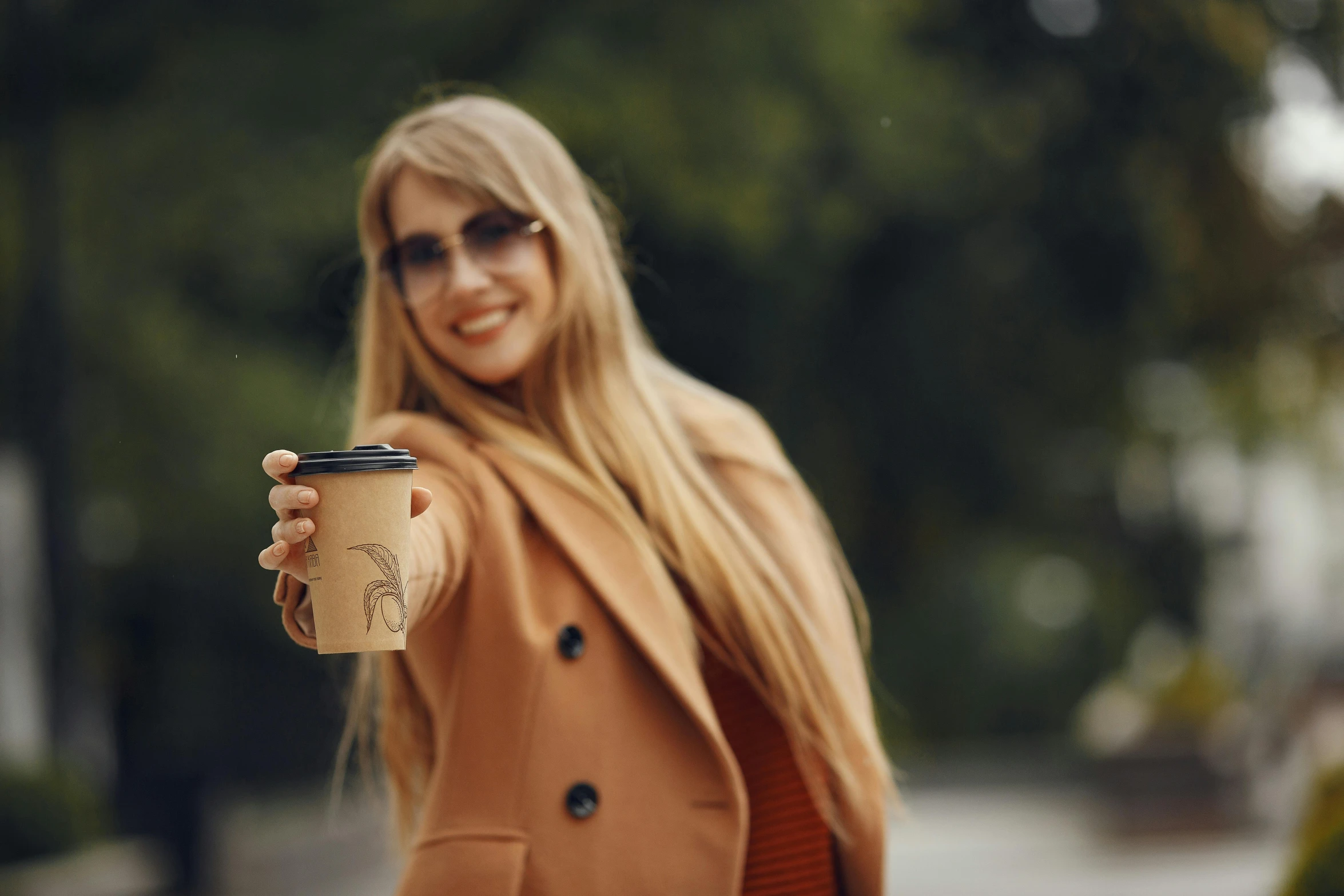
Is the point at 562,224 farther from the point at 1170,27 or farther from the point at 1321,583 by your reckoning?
the point at 1321,583

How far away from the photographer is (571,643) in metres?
2.49

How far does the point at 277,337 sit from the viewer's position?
13.2m

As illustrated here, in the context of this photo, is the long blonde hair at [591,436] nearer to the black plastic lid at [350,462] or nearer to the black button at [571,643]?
the black button at [571,643]

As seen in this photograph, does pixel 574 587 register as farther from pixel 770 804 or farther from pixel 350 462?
pixel 350 462

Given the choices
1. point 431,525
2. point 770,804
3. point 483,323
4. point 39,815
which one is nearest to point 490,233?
point 483,323

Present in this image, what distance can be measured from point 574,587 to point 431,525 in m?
0.30

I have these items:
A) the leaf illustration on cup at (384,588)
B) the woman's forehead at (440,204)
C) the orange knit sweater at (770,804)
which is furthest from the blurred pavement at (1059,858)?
the leaf illustration on cup at (384,588)

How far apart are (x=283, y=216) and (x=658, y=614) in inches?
371

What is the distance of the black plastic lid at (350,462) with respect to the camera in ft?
6.49

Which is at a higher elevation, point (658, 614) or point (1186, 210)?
point (1186, 210)

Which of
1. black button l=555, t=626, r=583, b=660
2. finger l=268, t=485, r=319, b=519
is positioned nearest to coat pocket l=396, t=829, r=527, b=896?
black button l=555, t=626, r=583, b=660

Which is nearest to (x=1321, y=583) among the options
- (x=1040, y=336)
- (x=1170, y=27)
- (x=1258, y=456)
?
(x=1258, y=456)

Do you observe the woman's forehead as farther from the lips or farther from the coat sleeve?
the coat sleeve

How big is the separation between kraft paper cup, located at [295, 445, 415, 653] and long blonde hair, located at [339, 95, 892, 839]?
24.8 inches
